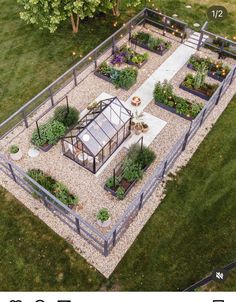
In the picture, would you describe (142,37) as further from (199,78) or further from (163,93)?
(163,93)

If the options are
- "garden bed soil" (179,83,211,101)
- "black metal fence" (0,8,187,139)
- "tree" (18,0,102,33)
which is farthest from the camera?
"garden bed soil" (179,83,211,101)

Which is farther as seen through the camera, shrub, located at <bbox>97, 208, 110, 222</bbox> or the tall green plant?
the tall green plant

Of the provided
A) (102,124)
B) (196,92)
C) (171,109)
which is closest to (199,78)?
(196,92)

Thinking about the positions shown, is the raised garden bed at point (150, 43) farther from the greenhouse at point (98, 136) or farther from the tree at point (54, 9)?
the greenhouse at point (98, 136)

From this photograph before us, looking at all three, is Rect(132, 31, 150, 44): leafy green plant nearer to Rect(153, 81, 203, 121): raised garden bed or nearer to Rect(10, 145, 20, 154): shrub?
Rect(153, 81, 203, 121): raised garden bed

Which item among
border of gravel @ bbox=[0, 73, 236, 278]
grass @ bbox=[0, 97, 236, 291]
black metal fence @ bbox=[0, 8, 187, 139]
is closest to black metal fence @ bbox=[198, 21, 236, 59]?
black metal fence @ bbox=[0, 8, 187, 139]

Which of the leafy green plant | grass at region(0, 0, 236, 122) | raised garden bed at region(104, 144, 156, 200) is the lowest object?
raised garden bed at region(104, 144, 156, 200)

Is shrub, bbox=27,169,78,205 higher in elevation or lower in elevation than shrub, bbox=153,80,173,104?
lower

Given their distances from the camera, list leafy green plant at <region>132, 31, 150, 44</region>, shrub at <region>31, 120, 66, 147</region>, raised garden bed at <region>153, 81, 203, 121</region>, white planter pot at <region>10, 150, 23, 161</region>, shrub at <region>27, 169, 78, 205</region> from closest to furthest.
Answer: shrub at <region>27, 169, 78, 205</region> < white planter pot at <region>10, 150, 23, 161</region> < shrub at <region>31, 120, 66, 147</region> < raised garden bed at <region>153, 81, 203, 121</region> < leafy green plant at <region>132, 31, 150, 44</region>
